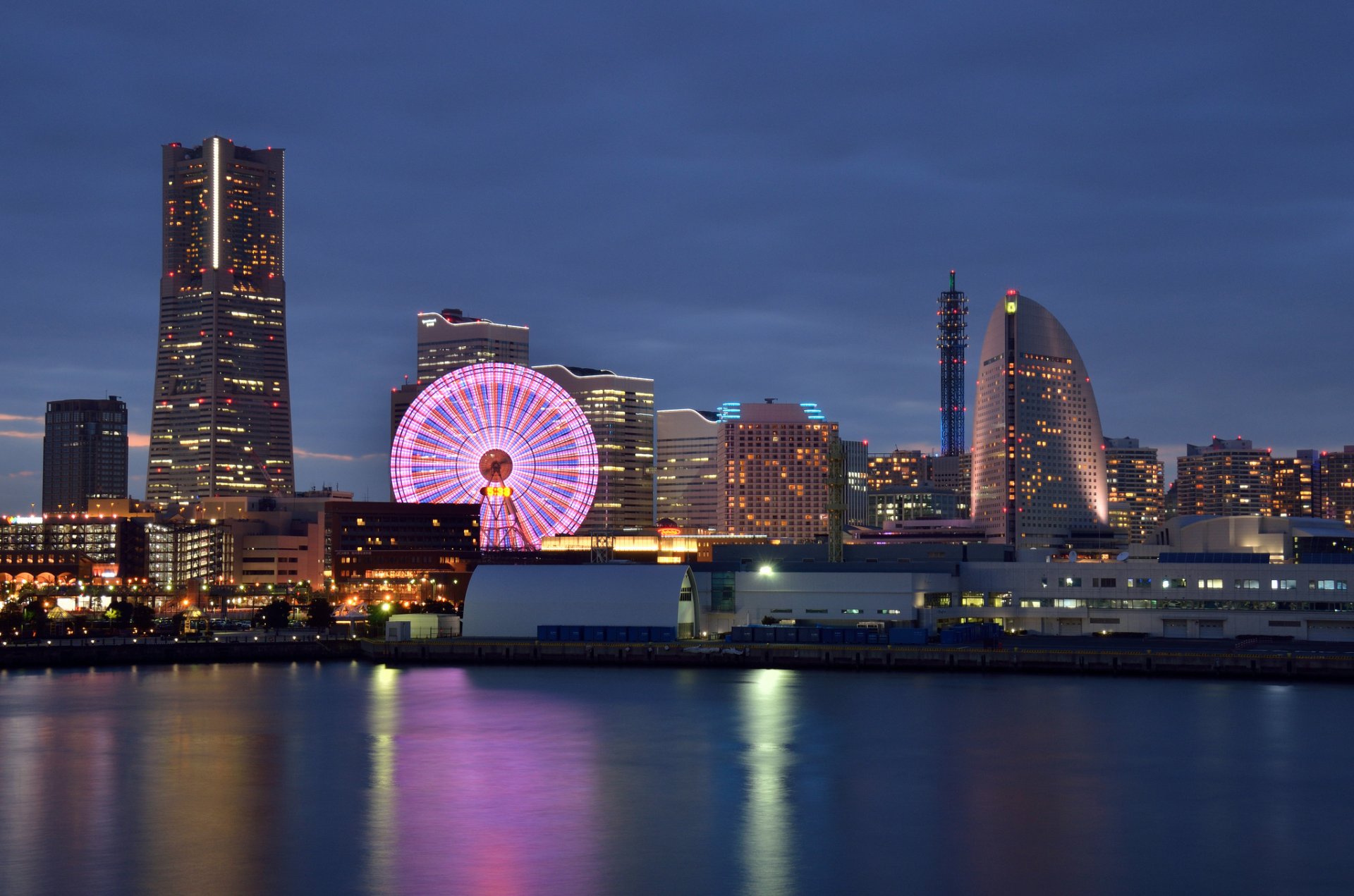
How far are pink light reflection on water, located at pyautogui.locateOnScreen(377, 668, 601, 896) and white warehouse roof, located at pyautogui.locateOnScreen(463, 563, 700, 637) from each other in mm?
19626

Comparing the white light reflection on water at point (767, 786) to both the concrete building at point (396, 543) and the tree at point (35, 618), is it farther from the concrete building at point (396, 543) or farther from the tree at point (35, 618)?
the concrete building at point (396, 543)

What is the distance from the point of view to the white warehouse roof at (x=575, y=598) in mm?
88500

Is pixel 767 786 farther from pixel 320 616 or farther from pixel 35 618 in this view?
pixel 35 618

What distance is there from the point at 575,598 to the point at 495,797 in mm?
44650

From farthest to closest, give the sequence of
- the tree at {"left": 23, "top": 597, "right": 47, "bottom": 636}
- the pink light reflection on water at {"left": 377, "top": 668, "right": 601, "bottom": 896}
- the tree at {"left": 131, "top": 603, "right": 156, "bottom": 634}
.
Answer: the tree at {"left": 131, "top": 603, "right": 156, "bottom": 634} < the tree at {"left": 23, "top": 597, "right": 47, "bottom": 636} < the pink light reflection on water at {"left": 377, "top": 668, "right": 601, "bottom": 896}

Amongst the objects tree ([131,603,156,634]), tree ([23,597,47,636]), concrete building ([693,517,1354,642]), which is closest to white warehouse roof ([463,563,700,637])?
concrete building ([693,517,1354,642])

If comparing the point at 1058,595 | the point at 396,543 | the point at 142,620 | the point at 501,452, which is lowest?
the point at 142,620

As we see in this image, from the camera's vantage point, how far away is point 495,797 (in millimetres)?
44500

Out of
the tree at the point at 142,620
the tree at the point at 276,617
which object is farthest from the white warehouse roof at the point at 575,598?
the tree at the point at 142,620

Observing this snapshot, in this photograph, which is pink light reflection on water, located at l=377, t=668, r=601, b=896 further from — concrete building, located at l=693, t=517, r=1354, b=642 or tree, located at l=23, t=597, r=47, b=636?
tree, located at l=23, t=597, r=47, b=636

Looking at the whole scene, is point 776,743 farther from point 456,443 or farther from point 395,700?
point 456,443

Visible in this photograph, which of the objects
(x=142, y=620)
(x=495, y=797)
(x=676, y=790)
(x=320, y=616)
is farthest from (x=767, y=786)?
(x=142, y=620)

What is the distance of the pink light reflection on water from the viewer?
35.2 meters

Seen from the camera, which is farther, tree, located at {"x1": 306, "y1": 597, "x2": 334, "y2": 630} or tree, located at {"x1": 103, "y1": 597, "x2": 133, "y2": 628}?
tree, located at {"x1": 306, "y1": 597, "x2": 334, "y2": 630}
